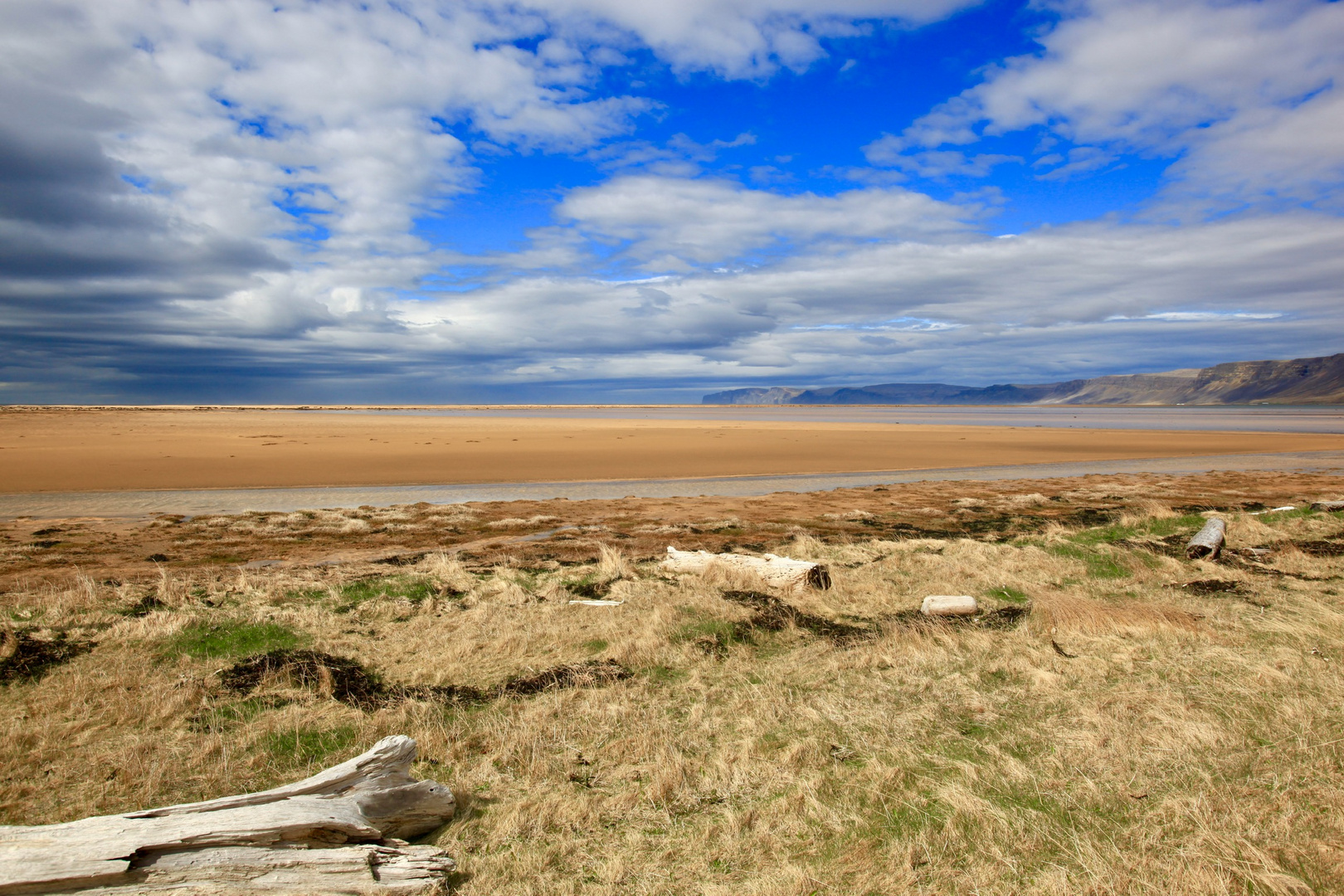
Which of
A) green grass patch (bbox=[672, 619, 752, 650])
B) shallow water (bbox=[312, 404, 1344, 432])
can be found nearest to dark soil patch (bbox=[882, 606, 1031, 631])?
green grass patch (bbox=[672, 619, 752, 650])

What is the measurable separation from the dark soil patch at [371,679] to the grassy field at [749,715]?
0.04 meters

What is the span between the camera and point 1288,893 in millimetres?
3762

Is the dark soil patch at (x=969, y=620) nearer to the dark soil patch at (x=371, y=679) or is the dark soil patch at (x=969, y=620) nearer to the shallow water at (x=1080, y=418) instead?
the dark soil patch at (x=371, y=679)

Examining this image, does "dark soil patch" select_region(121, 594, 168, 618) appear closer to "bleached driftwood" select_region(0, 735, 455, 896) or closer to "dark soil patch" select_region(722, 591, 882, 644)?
"bleached driftwood" select_region(0, 735, 455, 896)

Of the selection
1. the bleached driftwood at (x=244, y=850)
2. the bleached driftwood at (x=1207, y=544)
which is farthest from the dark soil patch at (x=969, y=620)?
the bleached driftwood at (x=244, y=850)

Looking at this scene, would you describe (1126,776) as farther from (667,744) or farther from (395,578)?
(395,578)

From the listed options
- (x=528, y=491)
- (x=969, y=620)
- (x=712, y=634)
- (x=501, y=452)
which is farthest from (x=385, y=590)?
(x=501, y=452)

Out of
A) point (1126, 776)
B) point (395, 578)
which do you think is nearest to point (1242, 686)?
point (1126, 776)

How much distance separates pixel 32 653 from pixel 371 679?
3.65 metres

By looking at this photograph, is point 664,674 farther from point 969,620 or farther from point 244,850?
point 244,850

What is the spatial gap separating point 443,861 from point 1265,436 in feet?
210

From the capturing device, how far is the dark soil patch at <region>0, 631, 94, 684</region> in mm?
7145

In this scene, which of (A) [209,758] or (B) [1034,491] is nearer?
(A) [209,758]

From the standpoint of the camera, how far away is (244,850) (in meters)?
3.91
